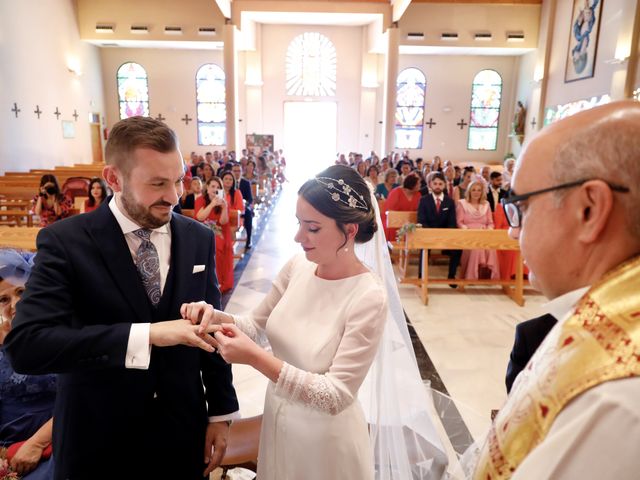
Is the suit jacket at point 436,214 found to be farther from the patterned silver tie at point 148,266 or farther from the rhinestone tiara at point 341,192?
the patterned silver tie at point 148,266

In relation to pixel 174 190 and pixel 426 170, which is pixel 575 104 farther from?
pixel 174 190

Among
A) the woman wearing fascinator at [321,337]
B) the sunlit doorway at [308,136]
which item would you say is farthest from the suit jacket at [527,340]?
the sunlit doorway at [308,136]

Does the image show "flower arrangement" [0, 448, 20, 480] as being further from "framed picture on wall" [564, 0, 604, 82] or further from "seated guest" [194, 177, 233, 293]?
"framed picture on wall" [564, 0, 604, 82]

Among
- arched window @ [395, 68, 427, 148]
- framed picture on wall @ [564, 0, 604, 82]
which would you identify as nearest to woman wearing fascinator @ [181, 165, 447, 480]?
framed picture on wall @ [564, 0, 604, 82]

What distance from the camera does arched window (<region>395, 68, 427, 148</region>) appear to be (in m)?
19.3

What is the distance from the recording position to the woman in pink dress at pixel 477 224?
21.1 ft

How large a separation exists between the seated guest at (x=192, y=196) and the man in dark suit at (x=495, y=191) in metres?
4.64

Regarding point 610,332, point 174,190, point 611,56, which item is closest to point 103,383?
point 174,190

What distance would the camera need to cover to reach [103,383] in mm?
1464

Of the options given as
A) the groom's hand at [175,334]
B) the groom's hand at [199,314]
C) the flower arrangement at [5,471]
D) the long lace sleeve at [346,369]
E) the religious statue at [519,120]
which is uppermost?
the religious statue at [519,120]

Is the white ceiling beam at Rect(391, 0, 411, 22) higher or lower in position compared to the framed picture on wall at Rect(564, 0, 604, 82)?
higher

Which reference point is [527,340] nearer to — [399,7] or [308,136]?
[399,7]

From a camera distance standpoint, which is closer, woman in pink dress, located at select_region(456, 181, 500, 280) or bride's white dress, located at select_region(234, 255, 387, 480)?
bride's white dress, located at select_region(234, 255, 387, 480)

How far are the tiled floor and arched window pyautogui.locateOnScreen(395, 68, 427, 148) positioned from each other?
13.7 metres
